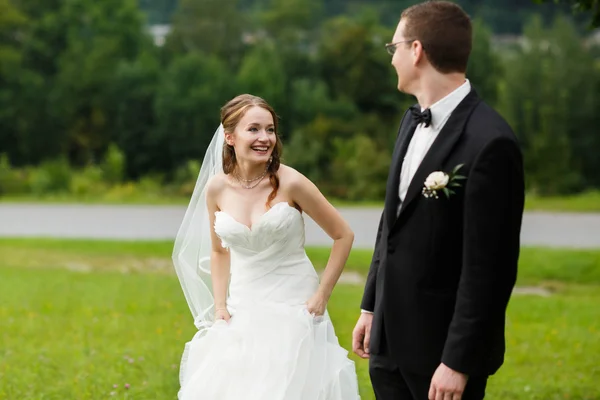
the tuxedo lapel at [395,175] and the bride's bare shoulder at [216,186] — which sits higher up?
the tuxedo lapel at [395,175]

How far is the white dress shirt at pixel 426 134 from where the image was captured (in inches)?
135

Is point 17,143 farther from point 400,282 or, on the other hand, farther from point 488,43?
point 400,282

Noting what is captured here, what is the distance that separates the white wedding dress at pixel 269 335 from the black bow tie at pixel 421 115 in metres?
1.65

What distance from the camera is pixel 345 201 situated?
28344 mm

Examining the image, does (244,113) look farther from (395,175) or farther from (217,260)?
(395,175)

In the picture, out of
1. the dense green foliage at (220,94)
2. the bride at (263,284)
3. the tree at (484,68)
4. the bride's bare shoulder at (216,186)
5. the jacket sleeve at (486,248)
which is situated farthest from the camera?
the tree at (484,68)

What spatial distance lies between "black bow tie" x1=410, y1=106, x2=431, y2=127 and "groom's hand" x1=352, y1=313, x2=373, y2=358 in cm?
85

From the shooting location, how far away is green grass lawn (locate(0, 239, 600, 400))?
303 inches

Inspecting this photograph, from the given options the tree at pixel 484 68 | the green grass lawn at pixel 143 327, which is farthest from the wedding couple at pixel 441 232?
the tree at pixel 484 68

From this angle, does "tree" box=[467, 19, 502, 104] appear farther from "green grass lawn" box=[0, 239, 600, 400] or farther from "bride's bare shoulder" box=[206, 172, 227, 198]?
"bride's bare shoulder" box=[206, 172, 227, 198]

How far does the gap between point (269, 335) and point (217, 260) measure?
538 mm

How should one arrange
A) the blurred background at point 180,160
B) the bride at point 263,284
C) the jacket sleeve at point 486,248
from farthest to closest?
the blurred background at point 180,160 < the bride at point 263,284 < the jacket sleeve at point 486,248

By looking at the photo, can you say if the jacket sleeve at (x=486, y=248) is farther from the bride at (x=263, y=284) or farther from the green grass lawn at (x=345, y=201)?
the green grass lawn at (x=345, y=201)

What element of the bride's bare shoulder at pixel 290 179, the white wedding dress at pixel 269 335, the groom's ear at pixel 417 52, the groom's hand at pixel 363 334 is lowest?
the white wedding dress at pixel 269 335
